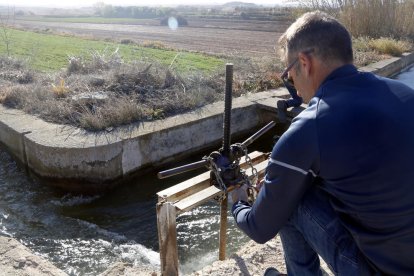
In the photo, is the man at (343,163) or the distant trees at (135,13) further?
the distant trees at (135,13)

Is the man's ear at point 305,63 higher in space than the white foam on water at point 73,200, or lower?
higher

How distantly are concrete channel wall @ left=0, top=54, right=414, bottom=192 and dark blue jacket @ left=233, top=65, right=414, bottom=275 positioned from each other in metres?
4.23

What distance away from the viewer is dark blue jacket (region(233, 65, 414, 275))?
1.54m

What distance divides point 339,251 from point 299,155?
0.52 m

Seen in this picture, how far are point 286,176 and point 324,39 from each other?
0.60m

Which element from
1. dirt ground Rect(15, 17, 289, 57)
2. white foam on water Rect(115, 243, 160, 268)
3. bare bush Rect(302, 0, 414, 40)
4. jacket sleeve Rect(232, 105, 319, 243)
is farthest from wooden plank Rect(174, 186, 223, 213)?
bare bush Rect(302, 0, 414, 40)

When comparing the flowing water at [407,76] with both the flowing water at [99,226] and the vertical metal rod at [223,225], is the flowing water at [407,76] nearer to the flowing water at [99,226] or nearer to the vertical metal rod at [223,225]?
the flowing water at [99,226]

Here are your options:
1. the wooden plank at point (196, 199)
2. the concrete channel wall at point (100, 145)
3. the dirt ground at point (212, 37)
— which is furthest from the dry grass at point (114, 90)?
the dirt ground at point (212, 37)

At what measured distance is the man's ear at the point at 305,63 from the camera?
175 cm

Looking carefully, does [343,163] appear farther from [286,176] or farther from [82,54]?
[82,54]

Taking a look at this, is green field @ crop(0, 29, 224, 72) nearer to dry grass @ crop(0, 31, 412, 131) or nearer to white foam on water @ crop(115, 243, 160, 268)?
dry grass @ crop(0, 31, 412, 131)

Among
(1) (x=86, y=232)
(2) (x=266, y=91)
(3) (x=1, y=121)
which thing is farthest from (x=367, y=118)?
(2) (x=266, y=91)

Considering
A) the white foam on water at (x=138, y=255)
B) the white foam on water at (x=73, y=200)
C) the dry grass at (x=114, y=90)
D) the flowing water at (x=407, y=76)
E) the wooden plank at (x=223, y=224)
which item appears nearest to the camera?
the wooden plank at (x=223, y=224)

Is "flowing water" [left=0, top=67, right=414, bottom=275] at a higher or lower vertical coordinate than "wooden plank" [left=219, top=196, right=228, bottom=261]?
lower
